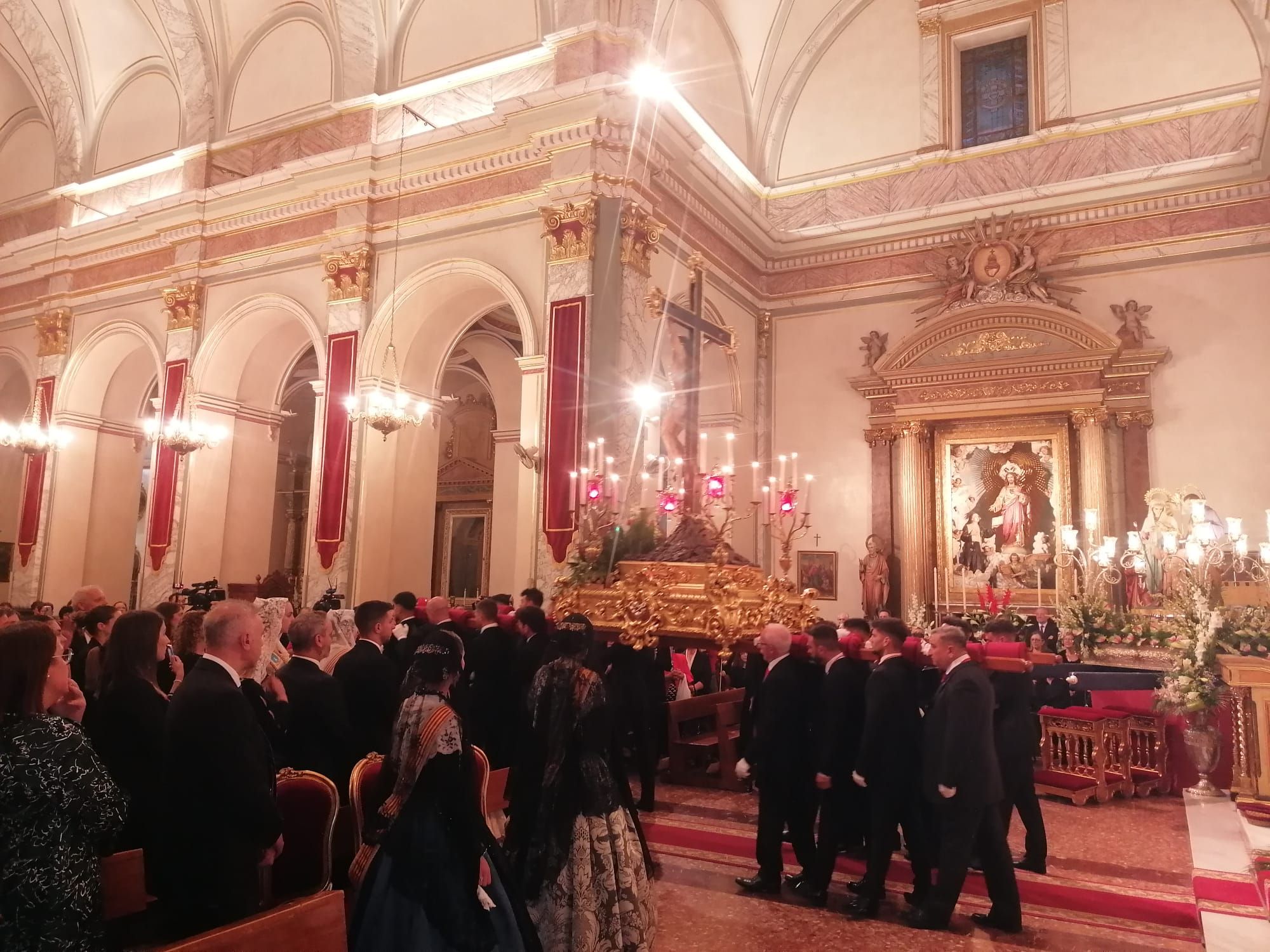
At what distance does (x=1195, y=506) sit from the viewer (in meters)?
8.95

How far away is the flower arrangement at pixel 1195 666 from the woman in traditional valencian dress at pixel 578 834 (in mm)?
4201

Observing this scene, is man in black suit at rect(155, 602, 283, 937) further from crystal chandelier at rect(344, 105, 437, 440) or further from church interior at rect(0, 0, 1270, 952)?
crystal chandelier at rect(344, 105, 437, 440)

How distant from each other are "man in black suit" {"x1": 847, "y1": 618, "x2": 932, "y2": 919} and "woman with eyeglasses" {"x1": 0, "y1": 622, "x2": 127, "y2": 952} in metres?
3.35

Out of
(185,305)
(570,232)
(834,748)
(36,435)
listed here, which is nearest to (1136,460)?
(570,232)

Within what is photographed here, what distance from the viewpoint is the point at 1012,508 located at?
1242cm

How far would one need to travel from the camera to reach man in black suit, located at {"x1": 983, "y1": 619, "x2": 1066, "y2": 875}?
4.95m

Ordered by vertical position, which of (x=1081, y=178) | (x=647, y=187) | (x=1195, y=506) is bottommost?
(x=1195, y=506)

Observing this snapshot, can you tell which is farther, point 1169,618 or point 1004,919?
point 1169,618

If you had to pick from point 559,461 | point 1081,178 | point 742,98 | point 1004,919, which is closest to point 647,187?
point 559,461

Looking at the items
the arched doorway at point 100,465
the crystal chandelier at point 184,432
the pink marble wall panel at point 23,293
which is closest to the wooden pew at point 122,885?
the crystal chandelier at point 184,432

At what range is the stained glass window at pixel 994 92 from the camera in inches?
529

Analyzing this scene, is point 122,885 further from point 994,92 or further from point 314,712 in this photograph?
point 994,92

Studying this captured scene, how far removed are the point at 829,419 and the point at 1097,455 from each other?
A: 3747 mm

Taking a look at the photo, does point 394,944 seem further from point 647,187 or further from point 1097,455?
point 1097,455
